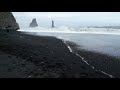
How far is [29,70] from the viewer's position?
732cm

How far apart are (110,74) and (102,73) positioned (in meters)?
0.35
